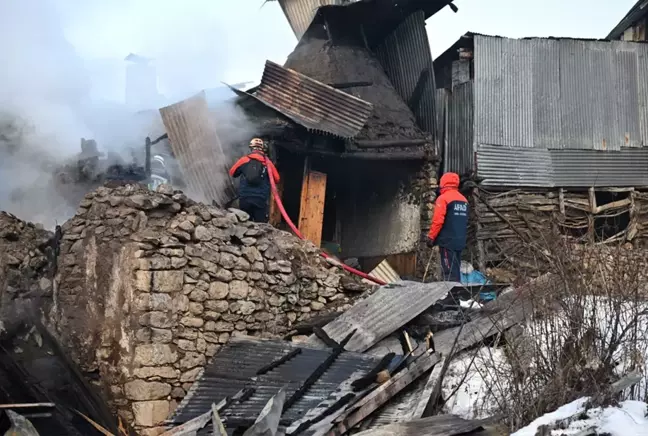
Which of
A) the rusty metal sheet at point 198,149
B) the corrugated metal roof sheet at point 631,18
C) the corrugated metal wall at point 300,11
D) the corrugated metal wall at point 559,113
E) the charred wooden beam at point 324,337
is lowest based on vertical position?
the charred wooden beam at point 324,337

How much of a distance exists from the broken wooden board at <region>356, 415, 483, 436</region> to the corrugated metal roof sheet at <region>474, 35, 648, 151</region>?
8453 millimetres

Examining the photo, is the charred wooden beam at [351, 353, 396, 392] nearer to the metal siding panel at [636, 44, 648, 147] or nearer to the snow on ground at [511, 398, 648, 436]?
the snow on ground at [511, 398, 648, 436]

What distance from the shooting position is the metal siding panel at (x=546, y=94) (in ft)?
44.3

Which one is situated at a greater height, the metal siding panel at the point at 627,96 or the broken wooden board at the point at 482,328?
the metal siding panel at the point at 627,96

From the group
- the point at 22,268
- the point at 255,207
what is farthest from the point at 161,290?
the point at 255,207

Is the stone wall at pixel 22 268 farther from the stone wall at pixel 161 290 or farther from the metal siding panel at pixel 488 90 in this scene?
the metal siding panel at pixel 488 90

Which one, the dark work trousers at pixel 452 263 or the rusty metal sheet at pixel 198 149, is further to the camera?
the rusty metal sheet at pixel 198 149

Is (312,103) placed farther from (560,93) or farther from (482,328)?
(482,328)

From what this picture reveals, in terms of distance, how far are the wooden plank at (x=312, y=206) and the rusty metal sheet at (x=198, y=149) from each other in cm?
124

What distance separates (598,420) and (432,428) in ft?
3.80

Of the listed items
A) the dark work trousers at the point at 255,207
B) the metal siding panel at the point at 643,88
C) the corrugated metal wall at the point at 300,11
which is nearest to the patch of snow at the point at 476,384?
the dark work trousers at the point at 255,207

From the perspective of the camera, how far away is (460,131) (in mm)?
13516

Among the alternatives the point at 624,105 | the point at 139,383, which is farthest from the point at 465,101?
the point at 139,383

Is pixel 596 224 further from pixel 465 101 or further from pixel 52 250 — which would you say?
Result: pixel 52 250
